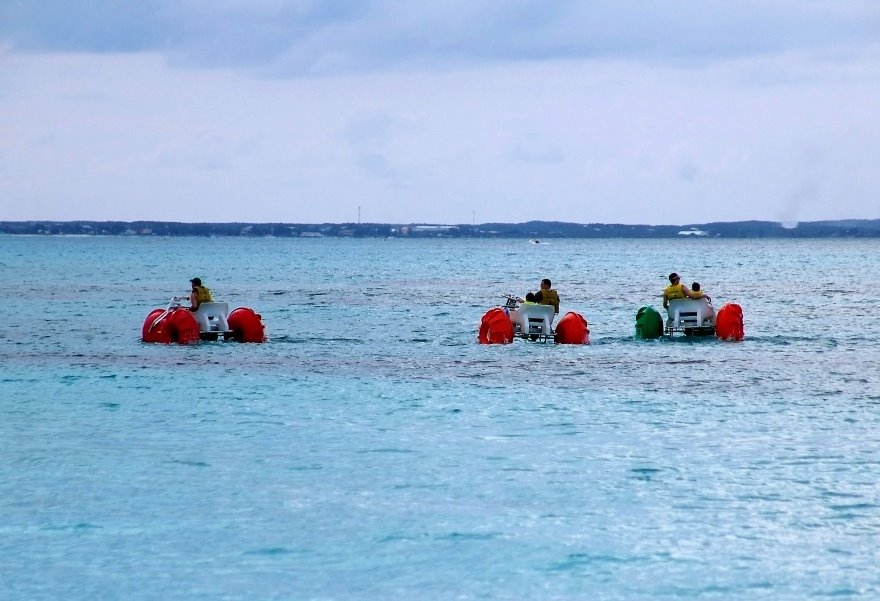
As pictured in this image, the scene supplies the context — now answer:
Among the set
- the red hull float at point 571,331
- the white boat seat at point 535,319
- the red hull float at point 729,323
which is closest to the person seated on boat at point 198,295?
the white boat seat at point 535,319

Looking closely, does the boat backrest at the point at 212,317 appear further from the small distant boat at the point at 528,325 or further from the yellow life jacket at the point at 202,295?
the small distant boat at the point at 528,325

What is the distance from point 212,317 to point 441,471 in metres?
15.0

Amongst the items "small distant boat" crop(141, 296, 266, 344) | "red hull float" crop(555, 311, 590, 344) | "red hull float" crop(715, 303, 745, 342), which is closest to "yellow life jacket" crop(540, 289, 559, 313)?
"red hull float" crop(555, 311, 590, 344)

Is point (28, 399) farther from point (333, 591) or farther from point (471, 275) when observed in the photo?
point (471, 275)

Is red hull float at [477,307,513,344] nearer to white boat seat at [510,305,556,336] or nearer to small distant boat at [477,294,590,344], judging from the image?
small distant boat at [477,294,590,344]

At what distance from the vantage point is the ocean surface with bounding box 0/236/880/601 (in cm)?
1099

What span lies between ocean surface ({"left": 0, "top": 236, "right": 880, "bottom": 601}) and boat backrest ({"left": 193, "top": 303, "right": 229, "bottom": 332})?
728 millimetres

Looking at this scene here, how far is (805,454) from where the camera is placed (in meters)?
15.8

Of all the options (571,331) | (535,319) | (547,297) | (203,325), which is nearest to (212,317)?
(203,325)

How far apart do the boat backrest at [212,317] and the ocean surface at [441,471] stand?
73 centimetres

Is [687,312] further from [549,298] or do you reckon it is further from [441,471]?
[441,471]

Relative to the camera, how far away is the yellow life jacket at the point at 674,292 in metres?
28.3

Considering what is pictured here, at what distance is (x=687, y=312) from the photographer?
28.7 meters

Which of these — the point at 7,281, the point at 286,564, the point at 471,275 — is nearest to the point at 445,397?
the point at 286,564
